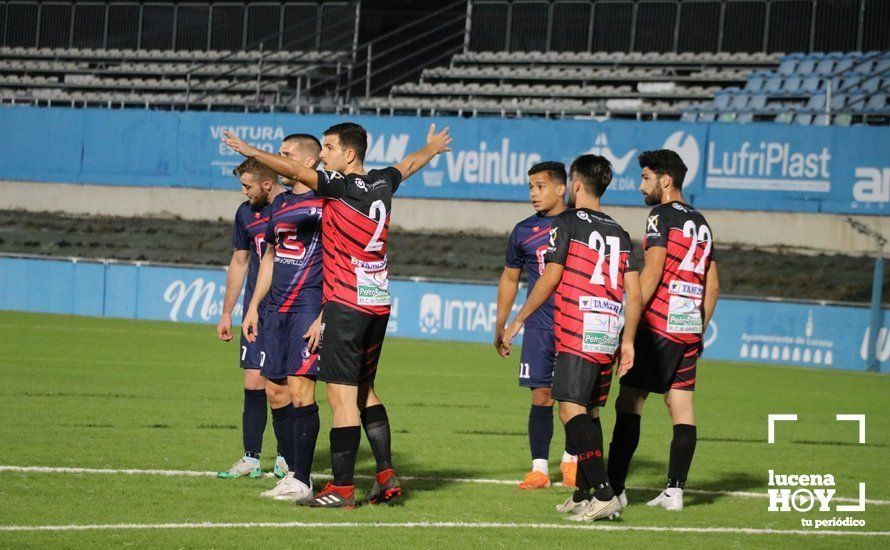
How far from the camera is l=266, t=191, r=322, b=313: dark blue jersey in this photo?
27.8ft

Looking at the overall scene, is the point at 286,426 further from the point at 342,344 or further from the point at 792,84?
the point at 792,84

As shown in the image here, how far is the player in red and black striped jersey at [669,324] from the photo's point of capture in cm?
824

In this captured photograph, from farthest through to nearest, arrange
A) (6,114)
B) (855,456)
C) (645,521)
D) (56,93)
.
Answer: (56,93)
(6,114)
(855,456)
(645,521)

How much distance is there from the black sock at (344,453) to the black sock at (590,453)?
1.35 m

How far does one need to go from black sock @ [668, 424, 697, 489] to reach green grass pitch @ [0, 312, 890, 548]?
11.4 inches

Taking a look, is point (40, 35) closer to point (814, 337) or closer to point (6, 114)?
point (6, 114)

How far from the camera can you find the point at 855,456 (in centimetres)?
1123

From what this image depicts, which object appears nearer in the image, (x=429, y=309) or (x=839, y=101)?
(x=429, y=309)

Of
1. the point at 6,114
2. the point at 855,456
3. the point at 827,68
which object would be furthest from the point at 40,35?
the point at 855,456

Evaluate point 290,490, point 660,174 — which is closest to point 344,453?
point 290,490

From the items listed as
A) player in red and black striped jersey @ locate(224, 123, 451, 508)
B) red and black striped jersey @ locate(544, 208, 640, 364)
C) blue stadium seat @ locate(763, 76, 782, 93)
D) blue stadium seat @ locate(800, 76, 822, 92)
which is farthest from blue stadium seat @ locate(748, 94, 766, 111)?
player in red and black striped jersey @ locate(224, 123, 451, 508)

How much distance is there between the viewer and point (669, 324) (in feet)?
A: 27.2

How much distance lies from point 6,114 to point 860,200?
21.7 meters

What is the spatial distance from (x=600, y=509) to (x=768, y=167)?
68.6 feet
